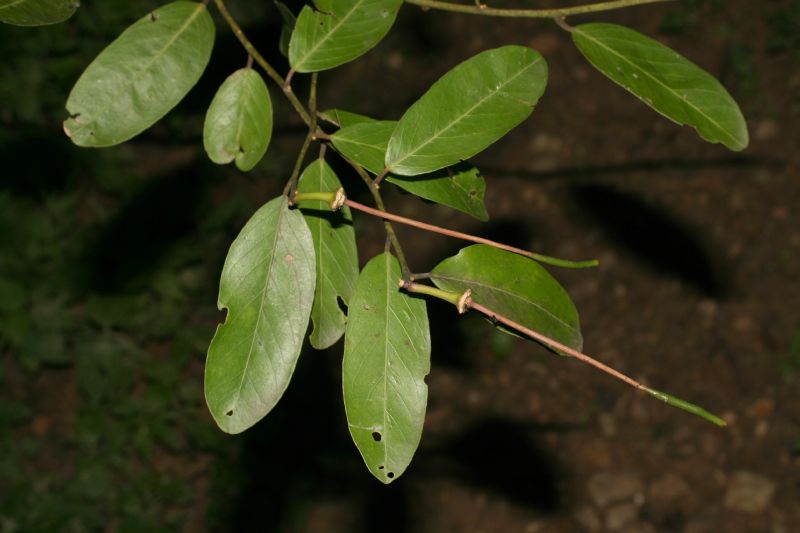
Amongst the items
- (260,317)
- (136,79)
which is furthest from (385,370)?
(136,79)

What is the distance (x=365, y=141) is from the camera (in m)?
1.02

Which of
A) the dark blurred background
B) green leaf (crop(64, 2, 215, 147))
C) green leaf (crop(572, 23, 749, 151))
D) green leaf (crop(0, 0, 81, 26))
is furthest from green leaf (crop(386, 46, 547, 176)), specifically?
the dark blurred background

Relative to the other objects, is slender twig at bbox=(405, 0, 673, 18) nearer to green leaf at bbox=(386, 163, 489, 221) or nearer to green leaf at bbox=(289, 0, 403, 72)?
green leaf at bbox=(289, 0, 403, 72)

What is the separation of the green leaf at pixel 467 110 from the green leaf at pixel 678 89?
101 millimetres

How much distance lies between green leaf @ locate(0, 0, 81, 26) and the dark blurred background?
1.92 metres

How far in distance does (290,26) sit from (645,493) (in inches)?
80.0

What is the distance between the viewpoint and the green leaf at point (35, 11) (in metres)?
0.92

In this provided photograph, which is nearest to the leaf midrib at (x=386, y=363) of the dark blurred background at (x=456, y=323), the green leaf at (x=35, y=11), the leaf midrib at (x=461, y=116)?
the leaf midrib at (x=461, y=116)

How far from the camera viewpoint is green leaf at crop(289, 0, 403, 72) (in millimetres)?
1035

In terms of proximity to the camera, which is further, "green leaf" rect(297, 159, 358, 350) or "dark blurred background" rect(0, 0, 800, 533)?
"dark blurred background" rect(0, 0, 800, 533)

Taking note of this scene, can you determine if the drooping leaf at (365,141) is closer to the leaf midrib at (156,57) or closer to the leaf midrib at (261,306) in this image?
the leaf midrib at (261,306)

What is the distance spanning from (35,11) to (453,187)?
0.52 m

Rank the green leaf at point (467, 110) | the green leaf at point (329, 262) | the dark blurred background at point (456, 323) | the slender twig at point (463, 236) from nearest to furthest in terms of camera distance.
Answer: the slender twig at point (463, 236)
the green leaf at point (467, 110)
the green leaf at point (329, 262)
the dark blurred background at point (456, 323)

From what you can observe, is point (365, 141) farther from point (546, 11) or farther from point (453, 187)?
point (546, 11)
